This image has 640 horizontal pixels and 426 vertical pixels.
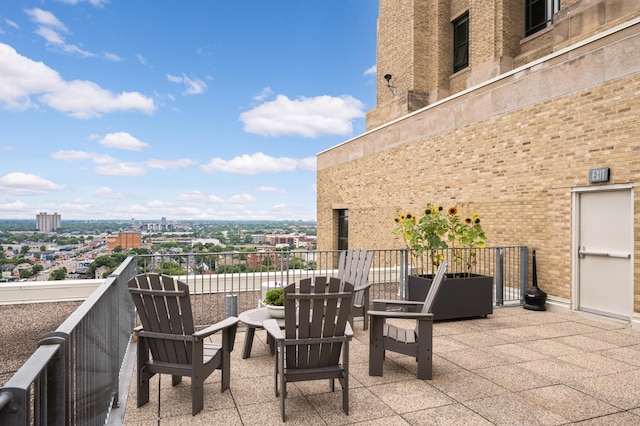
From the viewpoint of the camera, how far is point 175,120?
5641 cm

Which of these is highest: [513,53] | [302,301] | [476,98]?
[513,53]

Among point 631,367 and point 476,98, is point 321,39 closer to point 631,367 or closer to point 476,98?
point 476,98

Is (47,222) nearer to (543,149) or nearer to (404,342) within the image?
(404,342)

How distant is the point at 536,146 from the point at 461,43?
33.3 feet

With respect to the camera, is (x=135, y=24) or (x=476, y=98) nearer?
(x=476, y=98)

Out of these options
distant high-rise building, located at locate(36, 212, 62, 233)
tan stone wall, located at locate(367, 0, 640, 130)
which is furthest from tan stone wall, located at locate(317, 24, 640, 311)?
distant high-rise building, located at locate(36, 212, 62, 233)

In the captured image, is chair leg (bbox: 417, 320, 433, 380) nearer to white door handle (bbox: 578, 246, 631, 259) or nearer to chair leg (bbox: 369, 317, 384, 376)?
chair leg (bbox: 369, 317, 384, 376)

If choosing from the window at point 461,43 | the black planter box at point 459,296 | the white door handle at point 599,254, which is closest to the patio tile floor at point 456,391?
the black planter box at point 459,296

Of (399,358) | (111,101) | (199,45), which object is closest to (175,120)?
(111,101)

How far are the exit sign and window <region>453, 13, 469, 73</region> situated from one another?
1064cm

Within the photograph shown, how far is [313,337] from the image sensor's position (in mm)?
3672

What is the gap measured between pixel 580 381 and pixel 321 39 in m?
46.4

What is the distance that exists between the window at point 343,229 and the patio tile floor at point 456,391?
12.8 metres

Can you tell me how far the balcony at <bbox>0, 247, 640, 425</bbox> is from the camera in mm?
2320
